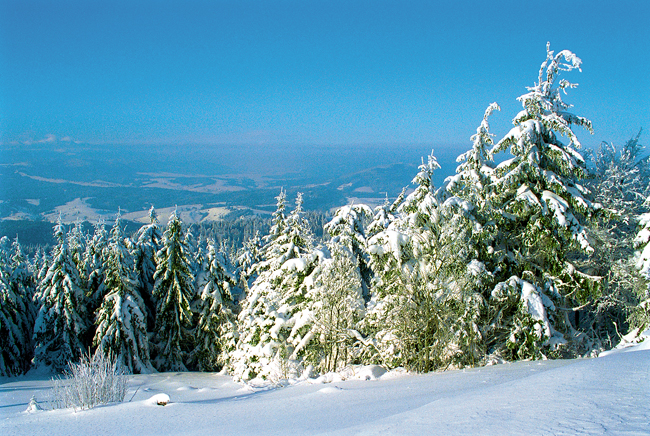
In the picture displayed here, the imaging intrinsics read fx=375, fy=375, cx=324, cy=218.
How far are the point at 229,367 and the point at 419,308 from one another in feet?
64.4

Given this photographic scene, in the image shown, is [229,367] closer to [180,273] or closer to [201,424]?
[180,273]

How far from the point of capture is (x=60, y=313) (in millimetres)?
26531

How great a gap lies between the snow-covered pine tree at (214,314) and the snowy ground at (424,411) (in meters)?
19.9

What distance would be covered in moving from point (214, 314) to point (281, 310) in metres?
11.8

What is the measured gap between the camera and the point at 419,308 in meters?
11.5

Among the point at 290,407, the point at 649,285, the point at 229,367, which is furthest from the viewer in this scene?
the point at 229,367

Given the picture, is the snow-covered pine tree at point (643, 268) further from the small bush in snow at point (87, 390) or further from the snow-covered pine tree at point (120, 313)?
the snow-covered pine tree at point (120, 313)

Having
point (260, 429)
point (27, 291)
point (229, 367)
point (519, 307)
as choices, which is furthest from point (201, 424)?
point (27, 291)

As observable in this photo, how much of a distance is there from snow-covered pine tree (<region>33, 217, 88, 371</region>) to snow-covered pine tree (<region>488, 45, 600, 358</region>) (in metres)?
27.6

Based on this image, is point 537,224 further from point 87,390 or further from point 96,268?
point 96,268

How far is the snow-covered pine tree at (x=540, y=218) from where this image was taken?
523 inches

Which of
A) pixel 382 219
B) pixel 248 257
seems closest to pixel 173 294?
pixel 248 257

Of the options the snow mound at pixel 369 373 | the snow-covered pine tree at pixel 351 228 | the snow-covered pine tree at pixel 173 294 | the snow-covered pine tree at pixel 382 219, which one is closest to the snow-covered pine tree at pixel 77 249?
the snow-covered pine tree at pixel 173 294

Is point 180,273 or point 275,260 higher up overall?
point 275,260
